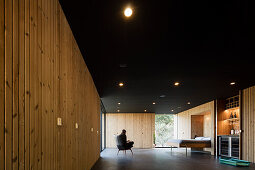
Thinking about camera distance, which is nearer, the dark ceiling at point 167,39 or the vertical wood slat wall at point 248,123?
the dark ceiling at point 167,39

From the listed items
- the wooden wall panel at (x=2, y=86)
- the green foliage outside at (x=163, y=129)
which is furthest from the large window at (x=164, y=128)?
the wooden wall panel at (x=2, y=86)

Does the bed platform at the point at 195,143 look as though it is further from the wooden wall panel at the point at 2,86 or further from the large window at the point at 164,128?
the large window at the point at 164,128

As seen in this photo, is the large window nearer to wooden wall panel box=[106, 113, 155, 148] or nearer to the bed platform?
wooden wall panel box=[106, 113, 155, 148]

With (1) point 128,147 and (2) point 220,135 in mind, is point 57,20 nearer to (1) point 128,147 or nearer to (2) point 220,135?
(1) point 128,147

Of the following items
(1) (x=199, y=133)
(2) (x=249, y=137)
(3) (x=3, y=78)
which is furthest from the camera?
(1) (x=199, y=133)

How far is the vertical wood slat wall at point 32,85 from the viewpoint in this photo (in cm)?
130

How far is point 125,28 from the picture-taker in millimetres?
3291

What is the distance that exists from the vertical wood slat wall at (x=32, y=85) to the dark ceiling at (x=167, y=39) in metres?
0.63

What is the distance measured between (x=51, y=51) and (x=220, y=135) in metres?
8.98

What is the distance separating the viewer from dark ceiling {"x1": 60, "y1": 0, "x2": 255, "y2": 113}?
2.73 m

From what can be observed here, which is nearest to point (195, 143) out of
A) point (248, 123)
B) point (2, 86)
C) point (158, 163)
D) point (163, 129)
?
point (248, 123)

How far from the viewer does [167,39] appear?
366 cm

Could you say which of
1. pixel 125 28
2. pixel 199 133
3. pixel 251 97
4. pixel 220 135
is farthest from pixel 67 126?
pixel 199 133

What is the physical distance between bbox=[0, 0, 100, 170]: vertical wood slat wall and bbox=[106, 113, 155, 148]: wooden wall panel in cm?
1343
